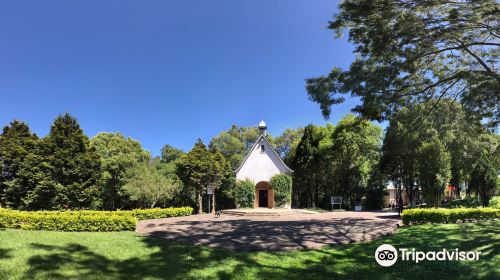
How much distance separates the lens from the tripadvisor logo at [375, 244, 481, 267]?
8.47m

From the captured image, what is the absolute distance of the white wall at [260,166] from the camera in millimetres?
29562

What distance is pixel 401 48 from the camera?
871cm

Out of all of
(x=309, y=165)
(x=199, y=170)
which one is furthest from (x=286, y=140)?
(x=199, y=170)

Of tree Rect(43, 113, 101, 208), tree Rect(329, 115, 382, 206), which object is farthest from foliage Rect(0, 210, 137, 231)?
tree Rect(329, 115, 382, 206)

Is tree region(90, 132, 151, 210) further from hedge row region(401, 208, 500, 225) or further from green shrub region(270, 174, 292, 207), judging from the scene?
hedge row region(401, 208, 500, 225)

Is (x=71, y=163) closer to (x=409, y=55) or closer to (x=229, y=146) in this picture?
(x=409, y=55)

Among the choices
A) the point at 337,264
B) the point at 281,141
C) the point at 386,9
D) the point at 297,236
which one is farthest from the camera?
the point at 281,141

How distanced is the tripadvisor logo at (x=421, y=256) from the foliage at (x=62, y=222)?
1032 centimetres

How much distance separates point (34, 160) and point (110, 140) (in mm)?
9952

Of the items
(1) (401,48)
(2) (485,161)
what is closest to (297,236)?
(1) (401,48)

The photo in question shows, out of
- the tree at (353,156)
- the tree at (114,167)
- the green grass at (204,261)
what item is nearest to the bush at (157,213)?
the tree at (114,167)

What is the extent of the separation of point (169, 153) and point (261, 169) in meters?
23.9

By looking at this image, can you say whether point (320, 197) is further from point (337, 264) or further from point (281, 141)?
point (337, 264)

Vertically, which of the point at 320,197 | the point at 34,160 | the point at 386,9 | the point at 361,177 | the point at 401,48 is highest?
the point at 386,9
